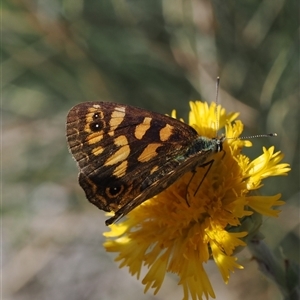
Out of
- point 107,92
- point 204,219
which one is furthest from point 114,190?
point 107,92

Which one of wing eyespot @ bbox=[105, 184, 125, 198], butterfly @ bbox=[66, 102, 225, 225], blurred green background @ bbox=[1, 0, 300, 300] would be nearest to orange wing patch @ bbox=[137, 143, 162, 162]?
butterfly @ bbox=[66, 102, 225, 225]

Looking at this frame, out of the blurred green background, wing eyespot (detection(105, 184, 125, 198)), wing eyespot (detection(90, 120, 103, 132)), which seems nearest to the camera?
wing eyespot (detection(105, 184, 125, 198))

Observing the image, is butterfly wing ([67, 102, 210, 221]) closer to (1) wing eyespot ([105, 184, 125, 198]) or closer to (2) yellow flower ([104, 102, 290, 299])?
(1) wing eyespot ([105, 184, 125, 198])

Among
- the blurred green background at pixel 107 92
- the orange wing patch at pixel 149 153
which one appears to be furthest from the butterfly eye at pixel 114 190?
the blurred green background at pixel 107 92

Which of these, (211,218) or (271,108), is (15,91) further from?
(211,218)

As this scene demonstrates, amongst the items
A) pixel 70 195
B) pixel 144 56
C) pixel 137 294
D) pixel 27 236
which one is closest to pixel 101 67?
pixel 144 56

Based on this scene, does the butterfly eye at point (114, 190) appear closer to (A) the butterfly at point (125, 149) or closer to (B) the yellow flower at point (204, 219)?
(A) the butterfly at point (125, 149)

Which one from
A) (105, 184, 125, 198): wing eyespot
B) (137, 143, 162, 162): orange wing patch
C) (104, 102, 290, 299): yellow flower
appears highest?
(137, 143, 162, 162): orange wing patch
